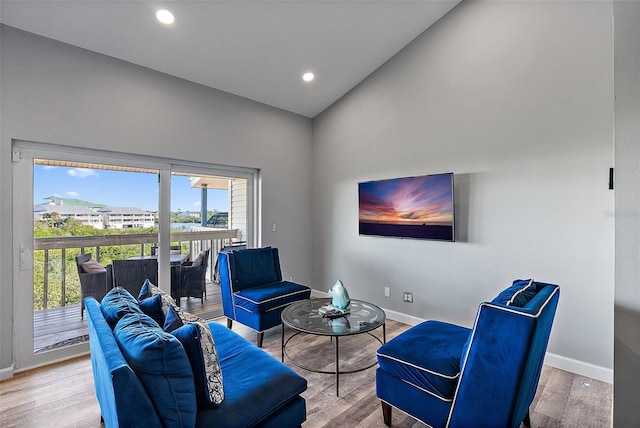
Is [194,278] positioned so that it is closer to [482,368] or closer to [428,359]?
[428,359]

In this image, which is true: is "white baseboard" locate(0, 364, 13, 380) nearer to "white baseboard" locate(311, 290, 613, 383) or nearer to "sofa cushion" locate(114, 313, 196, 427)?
"sofa cushion" locate(114, 313, 196, 427)

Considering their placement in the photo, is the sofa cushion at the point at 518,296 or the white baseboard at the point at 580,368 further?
the white baseboard at the point at 580,368

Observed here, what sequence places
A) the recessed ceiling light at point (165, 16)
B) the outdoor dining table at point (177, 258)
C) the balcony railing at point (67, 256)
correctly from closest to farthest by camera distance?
the recessed ceiling light at point (165, 16) → the balcony railing at point (67, 256) → the outdoor dining table at point (177, 258)

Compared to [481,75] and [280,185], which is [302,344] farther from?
[481,75]

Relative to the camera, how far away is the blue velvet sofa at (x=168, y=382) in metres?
1.13

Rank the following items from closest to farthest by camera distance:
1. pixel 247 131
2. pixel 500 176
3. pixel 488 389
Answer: pixel 488 389 < pixel 500 176 < pixel 247 131

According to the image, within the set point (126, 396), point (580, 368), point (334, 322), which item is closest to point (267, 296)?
point (334, 322)

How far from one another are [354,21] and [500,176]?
7.13 feet

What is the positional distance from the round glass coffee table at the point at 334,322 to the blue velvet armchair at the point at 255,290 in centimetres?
35

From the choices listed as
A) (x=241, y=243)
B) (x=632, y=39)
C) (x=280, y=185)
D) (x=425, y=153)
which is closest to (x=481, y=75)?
(x=425, y=153)

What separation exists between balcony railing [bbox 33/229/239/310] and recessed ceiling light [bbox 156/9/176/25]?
2155 millimetres

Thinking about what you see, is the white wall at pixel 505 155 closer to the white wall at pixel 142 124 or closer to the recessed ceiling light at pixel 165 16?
the white wall at pixel 142 124

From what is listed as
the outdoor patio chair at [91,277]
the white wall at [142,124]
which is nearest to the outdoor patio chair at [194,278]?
the outdoor patio chair at [91,277]

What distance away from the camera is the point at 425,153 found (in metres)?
3.61
